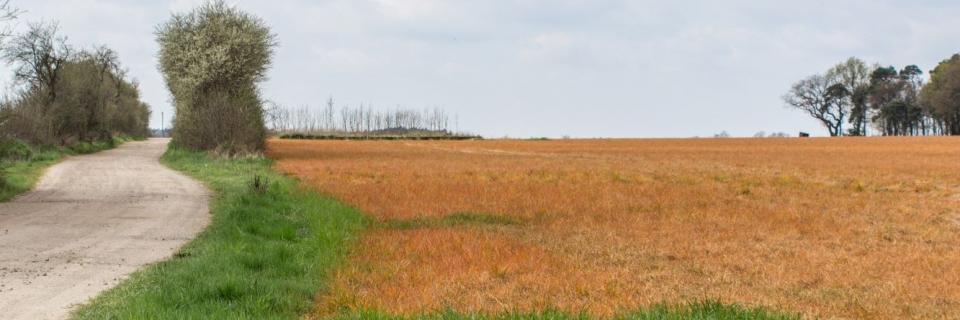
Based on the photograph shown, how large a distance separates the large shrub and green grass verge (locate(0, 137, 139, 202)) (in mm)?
5811

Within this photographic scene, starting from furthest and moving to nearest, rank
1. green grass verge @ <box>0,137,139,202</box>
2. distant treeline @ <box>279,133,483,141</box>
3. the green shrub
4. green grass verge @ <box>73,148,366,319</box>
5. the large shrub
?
1. distant treeline @ <box>279,133,483,141</box>
2. the large shrub
3. the green shrub
4. green grass verge @ <box>0,137,139,202</box>
5. green grass verge @ <box>73,148,366,319</box>

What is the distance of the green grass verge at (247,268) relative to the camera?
783cm

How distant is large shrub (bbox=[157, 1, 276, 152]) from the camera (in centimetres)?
4428

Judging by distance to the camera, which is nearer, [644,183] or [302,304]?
[302,304]

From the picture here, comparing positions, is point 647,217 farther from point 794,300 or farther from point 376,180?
point 376,180

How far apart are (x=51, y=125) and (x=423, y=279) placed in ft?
129

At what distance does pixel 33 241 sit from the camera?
12.7 metres

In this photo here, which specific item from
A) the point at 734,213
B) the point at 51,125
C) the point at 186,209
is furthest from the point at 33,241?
the point at 51,125

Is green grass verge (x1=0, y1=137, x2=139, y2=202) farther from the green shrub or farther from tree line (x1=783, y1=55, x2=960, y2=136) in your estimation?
tree line (x1=783, y1=55, x2=960, y2=136)

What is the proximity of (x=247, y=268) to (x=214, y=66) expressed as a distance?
1489 inches

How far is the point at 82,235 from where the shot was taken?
13.4 m

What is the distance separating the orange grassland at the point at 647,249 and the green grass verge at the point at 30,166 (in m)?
7.79

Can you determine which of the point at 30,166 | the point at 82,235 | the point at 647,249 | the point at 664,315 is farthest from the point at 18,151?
the point at 664,315

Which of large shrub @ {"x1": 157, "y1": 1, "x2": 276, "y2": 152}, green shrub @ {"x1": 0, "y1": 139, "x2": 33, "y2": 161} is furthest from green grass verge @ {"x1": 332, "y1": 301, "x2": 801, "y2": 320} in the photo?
large shrub @ {"x1": 157, "y1": 1, "x2": 276, "y2": 152}
